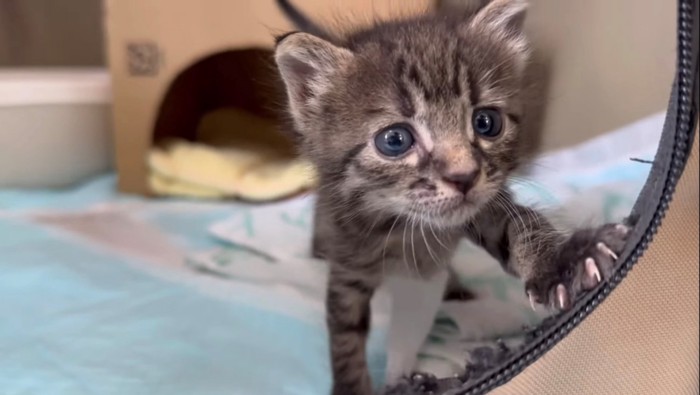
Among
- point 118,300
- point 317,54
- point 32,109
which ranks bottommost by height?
point 118,300

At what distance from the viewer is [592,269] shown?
794 millimetres

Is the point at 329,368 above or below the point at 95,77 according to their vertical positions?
below

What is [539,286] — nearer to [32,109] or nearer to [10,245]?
[10,245]

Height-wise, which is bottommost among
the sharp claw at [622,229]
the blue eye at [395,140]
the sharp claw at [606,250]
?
the sharp claw at [606,250]

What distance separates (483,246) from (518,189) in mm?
101

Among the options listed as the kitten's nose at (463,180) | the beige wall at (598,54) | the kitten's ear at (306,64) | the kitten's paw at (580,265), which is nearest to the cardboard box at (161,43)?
the beige wall at (598,54)

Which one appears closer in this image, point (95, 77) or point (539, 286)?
point (539, 286)

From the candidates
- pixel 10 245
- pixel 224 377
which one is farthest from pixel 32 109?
pixel 224 377

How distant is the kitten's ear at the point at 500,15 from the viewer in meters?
1.05

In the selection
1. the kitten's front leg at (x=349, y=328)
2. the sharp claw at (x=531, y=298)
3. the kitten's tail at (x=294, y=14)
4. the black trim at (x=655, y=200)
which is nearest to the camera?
the black trim at (x=655, y=200)

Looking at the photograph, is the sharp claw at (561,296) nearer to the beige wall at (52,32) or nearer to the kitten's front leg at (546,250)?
the kitten's front leg at (546,250)

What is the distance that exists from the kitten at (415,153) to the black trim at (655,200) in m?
0.03

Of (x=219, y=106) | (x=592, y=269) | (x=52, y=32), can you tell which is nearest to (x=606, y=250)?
(x=592, y=269)

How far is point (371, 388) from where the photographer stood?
1166 mm
